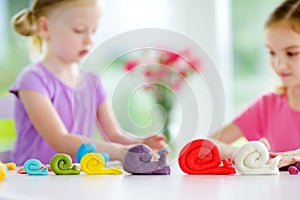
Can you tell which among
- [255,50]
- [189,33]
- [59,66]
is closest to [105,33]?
[189,33]

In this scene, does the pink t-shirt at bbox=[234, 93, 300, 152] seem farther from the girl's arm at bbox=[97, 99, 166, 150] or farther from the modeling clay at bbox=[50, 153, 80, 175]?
the modeling clay at bbox=[50, 153, 80, 175]

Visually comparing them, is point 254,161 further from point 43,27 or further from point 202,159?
point 43,27

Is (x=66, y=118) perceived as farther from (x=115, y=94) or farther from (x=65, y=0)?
(x=115, y=94)

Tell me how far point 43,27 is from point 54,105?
0.76 feet

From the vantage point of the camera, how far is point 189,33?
347cm

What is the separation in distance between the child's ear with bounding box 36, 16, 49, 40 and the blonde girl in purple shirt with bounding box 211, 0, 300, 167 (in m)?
0.59

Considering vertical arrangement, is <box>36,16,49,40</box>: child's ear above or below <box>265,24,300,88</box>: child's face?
above

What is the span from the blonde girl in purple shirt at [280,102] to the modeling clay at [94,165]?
613 mm

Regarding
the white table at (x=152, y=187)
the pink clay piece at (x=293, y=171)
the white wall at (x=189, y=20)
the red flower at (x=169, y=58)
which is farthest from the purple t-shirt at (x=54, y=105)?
the white wall at (x=189, y=20)

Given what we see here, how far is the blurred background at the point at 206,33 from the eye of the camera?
129 inches

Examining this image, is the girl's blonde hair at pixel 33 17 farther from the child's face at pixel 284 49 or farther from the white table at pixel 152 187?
the white table at pixel 152 187

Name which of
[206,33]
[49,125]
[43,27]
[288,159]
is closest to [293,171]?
[288,159]

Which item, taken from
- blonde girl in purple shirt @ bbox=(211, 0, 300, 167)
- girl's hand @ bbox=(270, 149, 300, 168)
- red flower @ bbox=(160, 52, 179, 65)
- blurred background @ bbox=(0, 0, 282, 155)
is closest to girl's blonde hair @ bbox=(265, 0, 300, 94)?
blonde girl in purple shirt @ bbox=(211, 0, 300, 167)

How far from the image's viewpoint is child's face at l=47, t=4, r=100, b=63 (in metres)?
1.58
